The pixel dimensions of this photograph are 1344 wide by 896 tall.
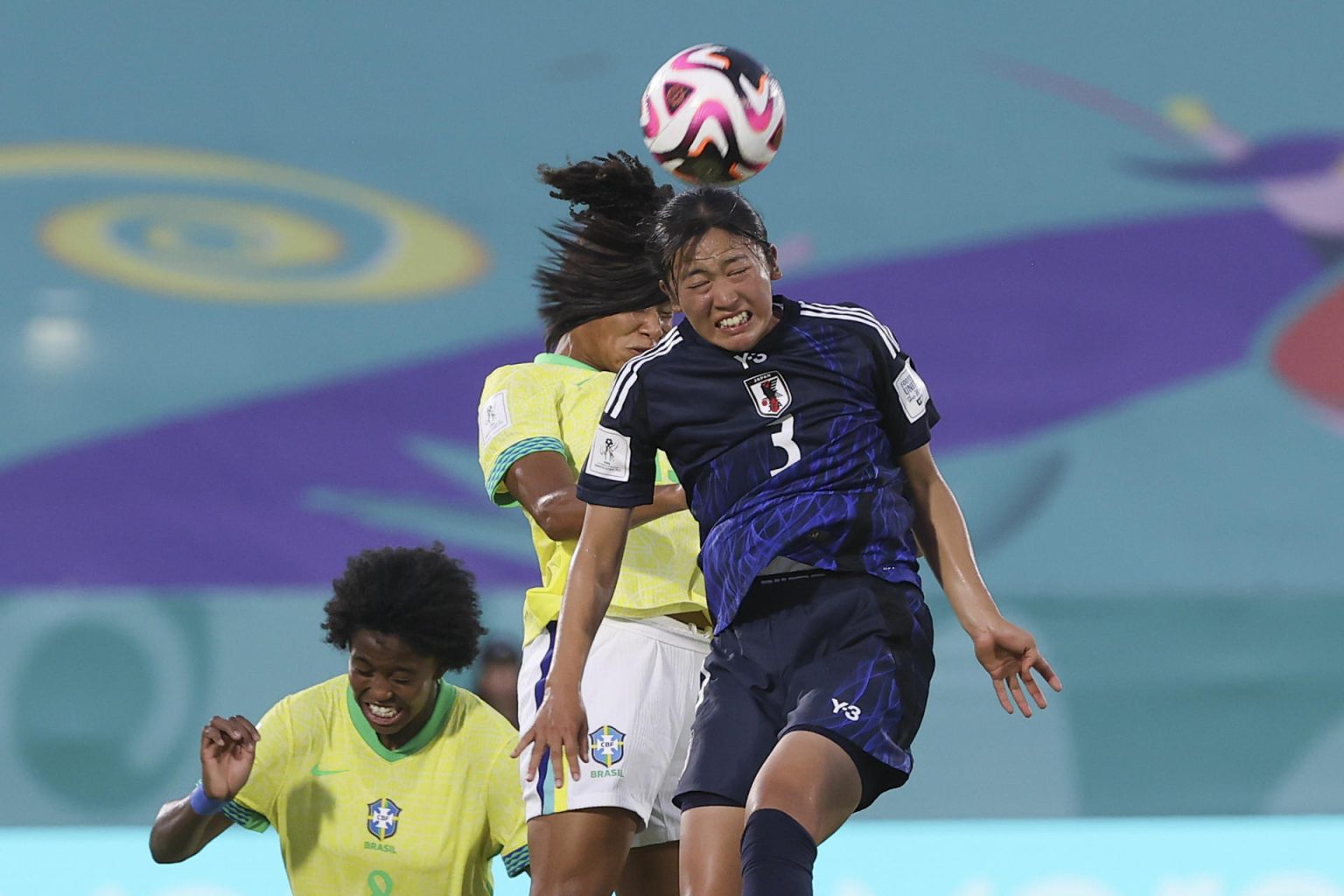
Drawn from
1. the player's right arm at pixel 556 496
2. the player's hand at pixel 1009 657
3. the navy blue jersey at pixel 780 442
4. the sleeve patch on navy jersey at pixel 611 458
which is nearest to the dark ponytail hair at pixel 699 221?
the navy blue jersey at pixel 780 442

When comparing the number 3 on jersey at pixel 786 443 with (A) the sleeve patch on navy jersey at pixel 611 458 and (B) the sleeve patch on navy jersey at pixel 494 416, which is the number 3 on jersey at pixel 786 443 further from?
(B) the sleeve patch on navy jersey at pixel 494 416

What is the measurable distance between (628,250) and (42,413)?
16.8ft

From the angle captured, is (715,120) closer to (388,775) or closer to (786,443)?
(786,443)

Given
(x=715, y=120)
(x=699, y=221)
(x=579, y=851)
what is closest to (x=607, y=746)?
(x=579, y=851)

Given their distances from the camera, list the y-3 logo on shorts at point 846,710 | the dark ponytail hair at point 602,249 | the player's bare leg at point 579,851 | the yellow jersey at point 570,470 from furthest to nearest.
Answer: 1. the dark ponytail hair at point 602,249
2. the yellow jersey at point 570,470
3. the player's bare leg at point 579,851
4. the y-3 logo on shorts at point 846,710

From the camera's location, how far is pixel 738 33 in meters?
9.10

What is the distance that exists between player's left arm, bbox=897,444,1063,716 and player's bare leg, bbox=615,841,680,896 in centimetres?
83

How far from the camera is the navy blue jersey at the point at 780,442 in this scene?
318cm

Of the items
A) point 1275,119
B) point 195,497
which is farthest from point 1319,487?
point 195,497

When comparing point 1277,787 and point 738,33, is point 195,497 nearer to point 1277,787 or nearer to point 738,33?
point 738,33

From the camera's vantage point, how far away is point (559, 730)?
3.14m

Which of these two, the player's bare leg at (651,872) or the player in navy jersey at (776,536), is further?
the player's bare leg at (651,872)

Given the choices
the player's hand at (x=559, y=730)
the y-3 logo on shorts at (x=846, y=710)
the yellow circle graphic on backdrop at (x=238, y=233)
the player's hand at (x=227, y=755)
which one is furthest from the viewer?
the yellow circle graphic on backdrop at (x=238, y=233)

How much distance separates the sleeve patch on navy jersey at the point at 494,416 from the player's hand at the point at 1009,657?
1.26 metres
